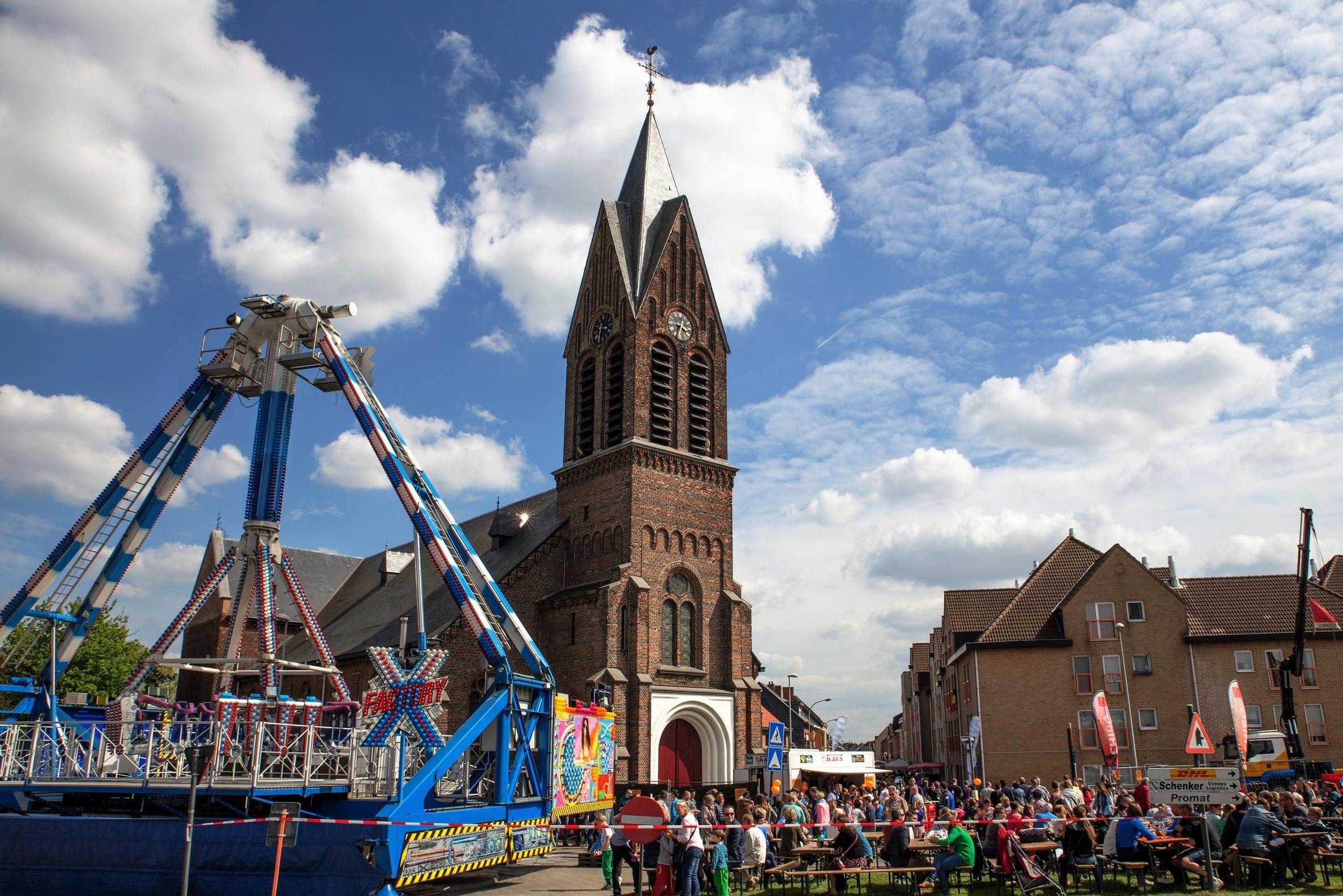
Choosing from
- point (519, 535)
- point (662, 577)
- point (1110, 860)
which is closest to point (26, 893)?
point (1110, 860)

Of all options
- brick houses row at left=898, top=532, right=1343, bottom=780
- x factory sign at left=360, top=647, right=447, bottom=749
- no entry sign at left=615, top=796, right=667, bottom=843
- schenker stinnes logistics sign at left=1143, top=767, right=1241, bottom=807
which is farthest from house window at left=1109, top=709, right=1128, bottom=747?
x factory sign at left=360, top=647, right=447, bottom=749

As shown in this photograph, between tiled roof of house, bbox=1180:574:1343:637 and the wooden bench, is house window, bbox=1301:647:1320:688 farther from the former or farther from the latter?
the wooden bench

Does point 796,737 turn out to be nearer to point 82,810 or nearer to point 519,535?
point 519,535

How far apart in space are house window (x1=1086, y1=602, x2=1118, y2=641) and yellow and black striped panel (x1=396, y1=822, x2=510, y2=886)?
29.4 m

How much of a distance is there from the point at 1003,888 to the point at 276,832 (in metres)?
10.7

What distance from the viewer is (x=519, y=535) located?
135 feet

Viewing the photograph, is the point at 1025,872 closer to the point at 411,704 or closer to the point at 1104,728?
the point at 411,704

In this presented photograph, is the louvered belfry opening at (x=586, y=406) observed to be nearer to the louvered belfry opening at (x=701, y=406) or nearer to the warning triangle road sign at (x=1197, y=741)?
the louvered belfry opening at (x=701, y=406)

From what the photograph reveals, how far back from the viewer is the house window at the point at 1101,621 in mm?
39125

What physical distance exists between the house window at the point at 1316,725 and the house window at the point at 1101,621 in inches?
→ 293

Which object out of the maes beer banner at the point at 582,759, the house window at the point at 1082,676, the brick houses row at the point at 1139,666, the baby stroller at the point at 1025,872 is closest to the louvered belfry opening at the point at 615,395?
the maes beer banner at the point at 582,759

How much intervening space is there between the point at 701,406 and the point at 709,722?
1177 cm

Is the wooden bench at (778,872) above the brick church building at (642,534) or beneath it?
beneath

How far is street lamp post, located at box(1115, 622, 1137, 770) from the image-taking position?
3781 cm
